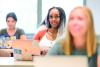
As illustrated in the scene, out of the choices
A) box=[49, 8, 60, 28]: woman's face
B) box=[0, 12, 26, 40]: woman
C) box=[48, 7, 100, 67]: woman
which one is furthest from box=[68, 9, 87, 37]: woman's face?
box=[0, 12, 26, 40]: woman

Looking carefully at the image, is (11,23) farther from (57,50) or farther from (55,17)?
(57,50)

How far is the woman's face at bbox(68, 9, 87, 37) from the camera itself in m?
0.76

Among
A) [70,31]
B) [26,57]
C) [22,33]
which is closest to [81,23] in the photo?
[70,31]

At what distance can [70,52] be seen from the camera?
30.5 inches

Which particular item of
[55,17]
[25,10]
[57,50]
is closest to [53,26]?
[55,17]

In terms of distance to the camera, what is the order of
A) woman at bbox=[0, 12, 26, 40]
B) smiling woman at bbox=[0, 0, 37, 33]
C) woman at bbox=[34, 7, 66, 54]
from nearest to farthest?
woman at bbox=[34, 7, 66, 54]
woman at bbox=[0, 12, 26, 40]
smiling woman at bbox=[0, 0, 37, 33]

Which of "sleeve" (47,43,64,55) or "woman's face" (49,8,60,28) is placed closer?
"sleeve" (47,43,64,55)

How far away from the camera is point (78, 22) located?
758 millimetres

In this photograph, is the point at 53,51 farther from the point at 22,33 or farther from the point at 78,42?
the point at 22,33

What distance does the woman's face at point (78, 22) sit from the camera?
0.76 meters

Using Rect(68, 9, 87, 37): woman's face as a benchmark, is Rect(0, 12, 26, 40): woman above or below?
below

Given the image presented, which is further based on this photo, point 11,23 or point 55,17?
point 11,23

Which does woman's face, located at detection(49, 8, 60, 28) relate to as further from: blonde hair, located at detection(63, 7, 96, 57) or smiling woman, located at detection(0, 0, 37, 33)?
smiling woman, located at detection(0, 0, 37, 33)

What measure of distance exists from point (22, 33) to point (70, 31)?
5.81ft
